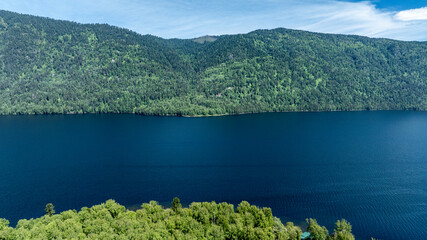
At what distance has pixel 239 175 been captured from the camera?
4577 inches

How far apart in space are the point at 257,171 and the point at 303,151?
4413 cm

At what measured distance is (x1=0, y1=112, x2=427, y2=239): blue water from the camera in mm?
86625

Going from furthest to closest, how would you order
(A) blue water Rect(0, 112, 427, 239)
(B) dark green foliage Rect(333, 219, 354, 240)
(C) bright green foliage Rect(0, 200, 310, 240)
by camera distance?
1. (A) blue water Rect(0, 112, 427, 239)
2. (B) dark green foliage Rect(333, 219, 354, 240)
3. (C) bright green foliage Rect(0, 200, 310, 240)

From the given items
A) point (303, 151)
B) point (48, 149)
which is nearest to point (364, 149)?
point (303, 151)

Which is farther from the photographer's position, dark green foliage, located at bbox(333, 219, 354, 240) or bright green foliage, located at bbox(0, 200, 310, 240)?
dark green foliage, located at bbox(333, 219, 354, 240)

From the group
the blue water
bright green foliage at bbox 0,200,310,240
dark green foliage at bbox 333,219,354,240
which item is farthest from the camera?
the blue water

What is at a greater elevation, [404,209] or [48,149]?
[48,149]

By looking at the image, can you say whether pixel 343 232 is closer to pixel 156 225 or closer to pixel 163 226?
pixel 163 226

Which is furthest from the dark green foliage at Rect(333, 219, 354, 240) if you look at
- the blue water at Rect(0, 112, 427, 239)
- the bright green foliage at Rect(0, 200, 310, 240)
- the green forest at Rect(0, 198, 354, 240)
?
the bright green foliage at Rect(0, 200, 310, 240)

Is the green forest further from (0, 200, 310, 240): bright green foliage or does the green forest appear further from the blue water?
the blue water

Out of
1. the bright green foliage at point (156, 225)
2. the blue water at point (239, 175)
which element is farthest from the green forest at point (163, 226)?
the blue water at point (239, 175)

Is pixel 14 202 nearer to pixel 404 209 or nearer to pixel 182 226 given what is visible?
pixel 182 226

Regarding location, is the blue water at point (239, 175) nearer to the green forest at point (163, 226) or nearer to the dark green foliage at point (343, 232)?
the dark green foliage at point (343, 232)

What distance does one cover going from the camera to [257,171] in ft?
396
